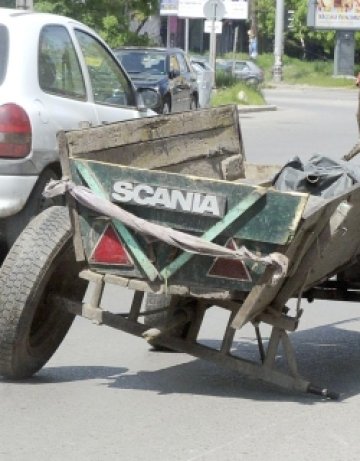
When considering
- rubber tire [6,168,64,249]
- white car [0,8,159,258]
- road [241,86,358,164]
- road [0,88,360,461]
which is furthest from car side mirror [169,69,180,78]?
road [0,88,360,461]

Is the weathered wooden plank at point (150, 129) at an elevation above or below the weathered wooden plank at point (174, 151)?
above

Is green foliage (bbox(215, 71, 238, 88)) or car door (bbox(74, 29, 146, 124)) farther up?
car door (bbox(74, 29, 146, 124))

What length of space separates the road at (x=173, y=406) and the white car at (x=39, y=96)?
3.41ft

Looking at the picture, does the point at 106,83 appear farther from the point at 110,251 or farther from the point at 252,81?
the point at 252,81

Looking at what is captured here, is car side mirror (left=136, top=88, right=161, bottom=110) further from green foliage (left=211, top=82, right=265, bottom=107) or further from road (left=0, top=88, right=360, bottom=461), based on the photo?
green foliage (left=211, top=82, right=265, bottom=107)

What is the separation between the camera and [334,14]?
6725cm

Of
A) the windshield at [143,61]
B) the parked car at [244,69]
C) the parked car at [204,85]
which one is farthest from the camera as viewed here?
the parked car at [244,69]

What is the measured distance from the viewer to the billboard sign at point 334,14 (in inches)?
2628

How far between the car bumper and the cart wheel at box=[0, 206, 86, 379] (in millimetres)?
2049

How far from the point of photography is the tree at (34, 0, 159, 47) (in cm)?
2620

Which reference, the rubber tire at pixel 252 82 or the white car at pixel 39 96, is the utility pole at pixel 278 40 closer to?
the rubber tire at pixel 252 82

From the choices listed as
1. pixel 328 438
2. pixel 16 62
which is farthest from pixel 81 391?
pixel 16 62

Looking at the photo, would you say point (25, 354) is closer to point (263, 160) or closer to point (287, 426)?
point (287, 426)

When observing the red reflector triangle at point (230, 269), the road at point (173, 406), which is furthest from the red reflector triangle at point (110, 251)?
the road at point (173, 406)
